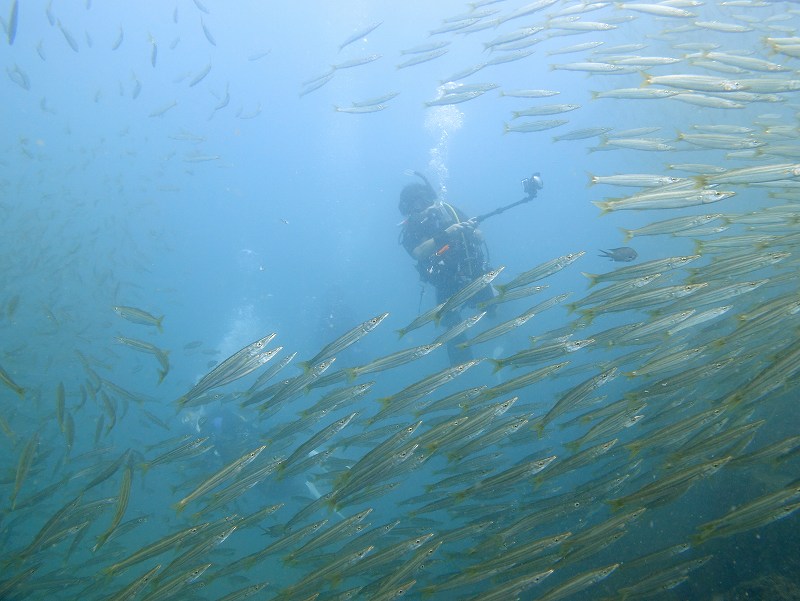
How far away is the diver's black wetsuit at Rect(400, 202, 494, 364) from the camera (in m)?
9.05

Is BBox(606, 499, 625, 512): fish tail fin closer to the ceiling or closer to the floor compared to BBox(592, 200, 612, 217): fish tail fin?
closer to the floor

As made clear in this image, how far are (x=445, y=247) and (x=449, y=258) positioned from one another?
2.61ft

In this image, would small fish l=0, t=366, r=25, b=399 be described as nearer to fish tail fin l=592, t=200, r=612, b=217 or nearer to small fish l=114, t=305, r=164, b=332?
small fish l=114, t=305, r=164, b=332

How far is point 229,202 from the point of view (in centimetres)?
15062

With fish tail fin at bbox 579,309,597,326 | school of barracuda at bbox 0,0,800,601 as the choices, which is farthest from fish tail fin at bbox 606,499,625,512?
fish tail fin at bbox 579,309,597,326

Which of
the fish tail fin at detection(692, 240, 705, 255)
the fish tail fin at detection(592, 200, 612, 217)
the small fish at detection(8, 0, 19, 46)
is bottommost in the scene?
the fish tail fin at detection(692, 240, 705, 255)

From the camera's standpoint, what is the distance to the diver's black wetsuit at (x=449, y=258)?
905 cm

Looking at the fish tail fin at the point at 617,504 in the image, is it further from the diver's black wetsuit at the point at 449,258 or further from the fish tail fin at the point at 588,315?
the diver's black wetsuit at the point at 449,258

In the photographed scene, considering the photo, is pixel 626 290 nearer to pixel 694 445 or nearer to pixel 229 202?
pixel 694 445

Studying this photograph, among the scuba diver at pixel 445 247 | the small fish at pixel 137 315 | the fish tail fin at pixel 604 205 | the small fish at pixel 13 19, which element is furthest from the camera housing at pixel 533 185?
the small fish at pixel 13 19

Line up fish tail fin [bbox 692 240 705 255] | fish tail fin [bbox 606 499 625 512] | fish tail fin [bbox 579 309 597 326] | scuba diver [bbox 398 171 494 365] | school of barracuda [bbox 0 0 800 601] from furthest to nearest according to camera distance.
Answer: scuba diver [bbox 398 171 494 365] < fish tail fin [bbox 692 240 705 255] < fish tail fin [bbox 579 309 597 326] < school of barracuda [bbox 0 0 800 601] < fish tail fin [bbox 606 499 625 512]

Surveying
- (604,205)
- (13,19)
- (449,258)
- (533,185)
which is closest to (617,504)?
(604,205)

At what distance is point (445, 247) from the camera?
8.40 m

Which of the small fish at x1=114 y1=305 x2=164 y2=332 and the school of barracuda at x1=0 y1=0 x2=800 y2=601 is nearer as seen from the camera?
the school of barracuda at x1=0 y1=0 x2=800 y2=601
